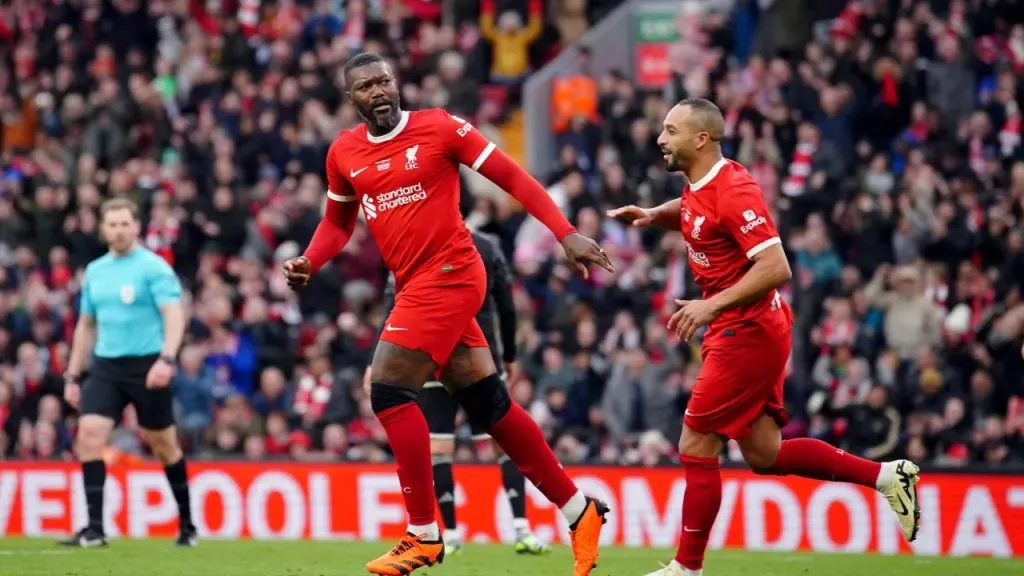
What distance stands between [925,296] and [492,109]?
7.17 meters

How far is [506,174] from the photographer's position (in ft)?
30.5

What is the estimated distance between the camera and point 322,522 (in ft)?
52.3

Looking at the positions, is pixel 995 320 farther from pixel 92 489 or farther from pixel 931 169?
pixel 92 489

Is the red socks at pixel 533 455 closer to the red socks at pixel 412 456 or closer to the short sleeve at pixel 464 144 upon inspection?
the red socks at pixel 412 456

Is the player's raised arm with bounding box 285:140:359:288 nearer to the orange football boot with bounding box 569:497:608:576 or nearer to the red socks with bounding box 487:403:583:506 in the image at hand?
the red socks with bounding box 487:403:583:506

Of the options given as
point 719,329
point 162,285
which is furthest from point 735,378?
point 162,285

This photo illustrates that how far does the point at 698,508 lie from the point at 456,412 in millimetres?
3342

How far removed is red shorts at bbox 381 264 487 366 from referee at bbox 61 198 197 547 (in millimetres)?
3778

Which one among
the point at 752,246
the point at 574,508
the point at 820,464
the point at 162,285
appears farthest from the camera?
the point at 162,285

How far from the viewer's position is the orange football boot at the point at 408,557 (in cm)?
916

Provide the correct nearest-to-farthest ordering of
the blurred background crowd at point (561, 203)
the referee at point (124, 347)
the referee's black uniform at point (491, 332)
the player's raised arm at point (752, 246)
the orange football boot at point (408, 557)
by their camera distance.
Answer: the player's raised arm at point (752, 246) < the orange football boot at point (408, 557) < the referee's black uniform at point (491, 332) < the referee at point (124, 347) < the blurred background crowd at point (561, 203)

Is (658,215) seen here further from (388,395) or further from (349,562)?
(349,562)

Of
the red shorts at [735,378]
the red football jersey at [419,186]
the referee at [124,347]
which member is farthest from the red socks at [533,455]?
the referee at [124,347]

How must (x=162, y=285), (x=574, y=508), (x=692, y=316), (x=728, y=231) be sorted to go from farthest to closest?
(x=162, y=285) → (x=574, y=508) → (x=728, y=231) → (x=692, y=316)
